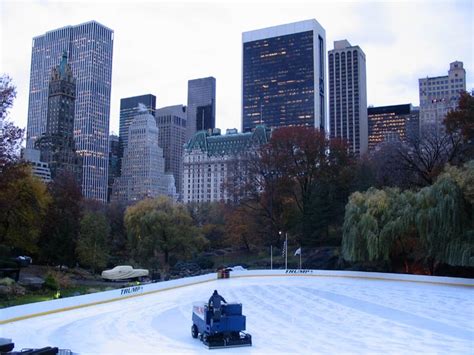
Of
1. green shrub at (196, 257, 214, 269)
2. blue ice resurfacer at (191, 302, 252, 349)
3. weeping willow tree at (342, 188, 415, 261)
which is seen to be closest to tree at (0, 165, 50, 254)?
green shrub at (196, 257, 214, 269)

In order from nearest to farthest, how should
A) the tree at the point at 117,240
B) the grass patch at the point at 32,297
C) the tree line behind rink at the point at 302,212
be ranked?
1. the grass patch at the point at 32,297
2. the tree line behind rink at the point at 302,212
3. the tree at the point at 117,240

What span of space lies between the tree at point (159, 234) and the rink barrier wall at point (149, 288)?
1206 cm

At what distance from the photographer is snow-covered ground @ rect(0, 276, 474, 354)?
45.0 feet

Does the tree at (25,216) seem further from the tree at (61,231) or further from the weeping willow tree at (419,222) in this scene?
the weeping willow tree at (419,222)

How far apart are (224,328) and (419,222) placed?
2222cm

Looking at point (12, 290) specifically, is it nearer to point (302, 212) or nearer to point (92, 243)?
point (92, 243)

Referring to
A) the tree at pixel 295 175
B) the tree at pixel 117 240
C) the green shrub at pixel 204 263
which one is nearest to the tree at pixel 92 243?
the tree at pixel 117 240

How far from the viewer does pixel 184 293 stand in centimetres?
2767

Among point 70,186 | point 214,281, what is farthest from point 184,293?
point 70,186

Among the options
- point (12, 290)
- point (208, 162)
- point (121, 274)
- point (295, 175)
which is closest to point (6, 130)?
point (12, 290)

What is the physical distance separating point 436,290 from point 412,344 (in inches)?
613

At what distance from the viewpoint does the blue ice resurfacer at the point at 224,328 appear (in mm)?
13828

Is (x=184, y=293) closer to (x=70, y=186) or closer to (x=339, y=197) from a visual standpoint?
(x=70, y=186)

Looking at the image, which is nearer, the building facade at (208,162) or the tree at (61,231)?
the tree at (61,231)
